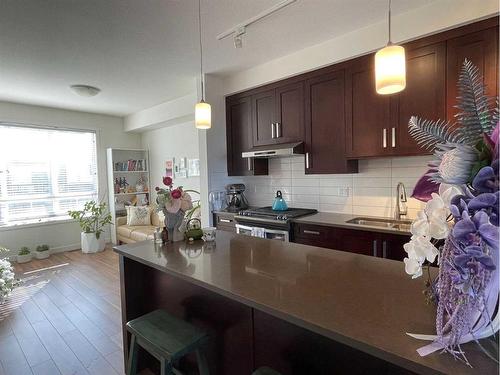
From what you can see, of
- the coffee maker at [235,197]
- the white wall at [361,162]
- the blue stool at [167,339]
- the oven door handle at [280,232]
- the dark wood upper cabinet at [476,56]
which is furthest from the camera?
the coffee maker at [235,197]

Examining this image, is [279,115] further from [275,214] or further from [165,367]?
[165,367]

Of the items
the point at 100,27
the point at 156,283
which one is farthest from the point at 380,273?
the point at 100,27

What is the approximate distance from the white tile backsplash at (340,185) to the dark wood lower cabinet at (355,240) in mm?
555

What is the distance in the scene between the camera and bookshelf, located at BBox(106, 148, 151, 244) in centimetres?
563

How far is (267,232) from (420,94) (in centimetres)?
189

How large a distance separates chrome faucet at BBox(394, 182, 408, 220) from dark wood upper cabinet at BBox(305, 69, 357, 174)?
0.46 meters

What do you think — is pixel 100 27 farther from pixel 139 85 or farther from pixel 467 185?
pixel 467 185

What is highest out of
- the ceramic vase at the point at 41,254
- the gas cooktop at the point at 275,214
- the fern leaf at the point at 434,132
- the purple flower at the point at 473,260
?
the fern leaf at the point at 434,132

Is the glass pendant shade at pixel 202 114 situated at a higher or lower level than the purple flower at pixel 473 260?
higher

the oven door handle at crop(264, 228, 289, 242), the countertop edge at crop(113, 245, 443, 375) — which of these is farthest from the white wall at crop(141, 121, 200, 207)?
the countertop edge at crop(113, 245, 443, 375)

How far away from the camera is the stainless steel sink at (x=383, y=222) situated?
2458 mm

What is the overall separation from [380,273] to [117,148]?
18.3 ft

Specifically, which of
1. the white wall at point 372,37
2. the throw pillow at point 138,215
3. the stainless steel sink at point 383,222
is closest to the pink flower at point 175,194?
the stainless steel sink at point 383,222

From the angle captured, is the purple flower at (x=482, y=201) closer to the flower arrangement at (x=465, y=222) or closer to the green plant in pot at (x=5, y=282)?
the flower arrangement at (x=465, y=222)
